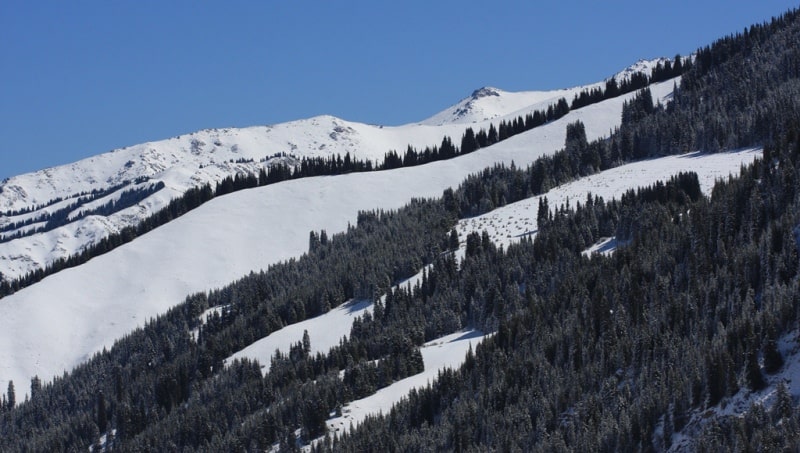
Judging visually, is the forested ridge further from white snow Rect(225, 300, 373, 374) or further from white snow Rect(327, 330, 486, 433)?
white snow Rect(225, 300, 373, 374)

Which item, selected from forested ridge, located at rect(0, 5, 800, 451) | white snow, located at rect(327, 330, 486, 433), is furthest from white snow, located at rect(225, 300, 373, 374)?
white snow, located at rect(327, 330, 486, 433)

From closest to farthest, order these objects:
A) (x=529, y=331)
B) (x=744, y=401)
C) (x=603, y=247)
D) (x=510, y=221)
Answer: (x=744, y=401) < (x=529, y=331) < (x=603, y=247) < (x=510, y=221)

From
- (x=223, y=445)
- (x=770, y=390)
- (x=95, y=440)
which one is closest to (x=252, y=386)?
(x=223, y=445)

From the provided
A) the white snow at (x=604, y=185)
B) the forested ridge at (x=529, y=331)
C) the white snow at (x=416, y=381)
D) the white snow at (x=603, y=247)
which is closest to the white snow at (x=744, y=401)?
the forested ridge at (x=529, y=331)

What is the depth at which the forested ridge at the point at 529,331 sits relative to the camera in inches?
3029

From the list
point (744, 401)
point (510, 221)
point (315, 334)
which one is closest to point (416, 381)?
point (315, 334)

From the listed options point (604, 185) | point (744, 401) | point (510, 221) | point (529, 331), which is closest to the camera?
point (744, 401)

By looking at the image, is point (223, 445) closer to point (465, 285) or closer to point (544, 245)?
point (465, 285)

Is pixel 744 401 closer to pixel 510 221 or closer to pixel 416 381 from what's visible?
pixel 416 381

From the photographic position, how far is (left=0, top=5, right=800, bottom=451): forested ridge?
76.9 meters

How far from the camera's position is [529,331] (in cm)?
10362

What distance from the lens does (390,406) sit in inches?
4215

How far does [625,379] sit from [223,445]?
53046mm

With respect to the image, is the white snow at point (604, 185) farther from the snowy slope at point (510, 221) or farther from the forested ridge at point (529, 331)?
the forested ridge at point (529, 331)
